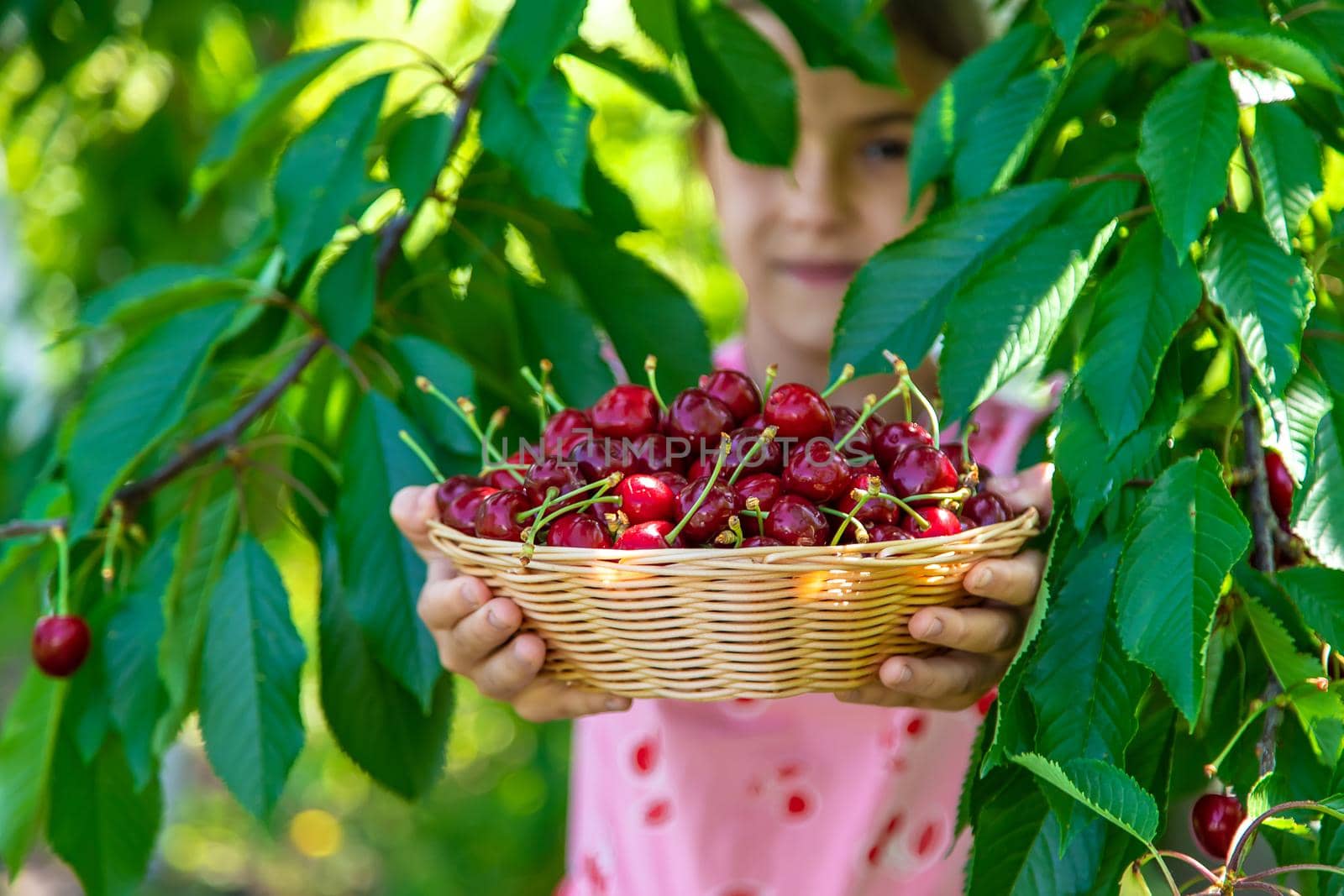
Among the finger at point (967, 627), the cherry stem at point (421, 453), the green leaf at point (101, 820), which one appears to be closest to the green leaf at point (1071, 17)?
the finger at point (967, 627)

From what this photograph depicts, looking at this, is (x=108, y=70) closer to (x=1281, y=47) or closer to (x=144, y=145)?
(x=144, y=145)

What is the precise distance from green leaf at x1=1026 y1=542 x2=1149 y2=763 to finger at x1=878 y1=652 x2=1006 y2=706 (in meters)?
0.11

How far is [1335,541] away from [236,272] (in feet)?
Result: 3.30

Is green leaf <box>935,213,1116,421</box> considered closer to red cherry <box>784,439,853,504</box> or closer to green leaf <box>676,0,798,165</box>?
red cherry <box>784,439,853,504</box>

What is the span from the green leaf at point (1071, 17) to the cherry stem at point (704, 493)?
0.36 meters

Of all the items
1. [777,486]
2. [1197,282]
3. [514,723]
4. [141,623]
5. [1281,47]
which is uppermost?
[1281,47]

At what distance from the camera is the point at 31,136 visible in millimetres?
2512

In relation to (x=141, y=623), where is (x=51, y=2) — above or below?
above

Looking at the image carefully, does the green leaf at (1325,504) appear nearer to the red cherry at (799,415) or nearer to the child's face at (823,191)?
the red cherry at (799,415)

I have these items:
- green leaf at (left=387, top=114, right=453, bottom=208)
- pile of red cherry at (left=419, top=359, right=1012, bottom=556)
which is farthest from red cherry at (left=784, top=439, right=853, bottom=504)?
green leaf at (left=387, top=114, right=453, bottom=208)

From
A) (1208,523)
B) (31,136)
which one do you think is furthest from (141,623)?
(31,136)

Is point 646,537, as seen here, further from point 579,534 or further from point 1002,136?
point 1002,136

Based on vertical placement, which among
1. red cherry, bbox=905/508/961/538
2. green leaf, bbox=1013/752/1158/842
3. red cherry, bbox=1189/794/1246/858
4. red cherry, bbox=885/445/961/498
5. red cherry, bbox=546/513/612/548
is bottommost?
red cherry, bbox=1189/794/1246/858

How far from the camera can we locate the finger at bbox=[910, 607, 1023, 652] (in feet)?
2.90
